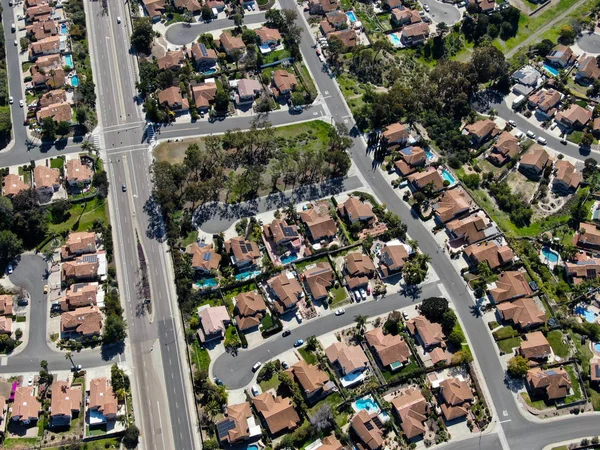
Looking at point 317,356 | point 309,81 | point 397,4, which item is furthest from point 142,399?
point 397,4

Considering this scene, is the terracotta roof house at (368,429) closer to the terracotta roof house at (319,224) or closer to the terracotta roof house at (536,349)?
the terracotta roof house at (536,349)

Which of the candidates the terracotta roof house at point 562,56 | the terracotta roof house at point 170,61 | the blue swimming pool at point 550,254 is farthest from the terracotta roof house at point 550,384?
the terracotta roof house at point 170,61

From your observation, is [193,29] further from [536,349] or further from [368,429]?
[536,349]

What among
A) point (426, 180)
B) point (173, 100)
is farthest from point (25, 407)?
point (426, 180)

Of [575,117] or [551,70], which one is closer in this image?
[575,117]

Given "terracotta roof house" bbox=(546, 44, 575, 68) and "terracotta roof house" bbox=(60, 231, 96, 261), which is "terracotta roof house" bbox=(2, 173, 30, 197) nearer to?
"terracotta roof house" bbox=(60, 231, 96, 261)
